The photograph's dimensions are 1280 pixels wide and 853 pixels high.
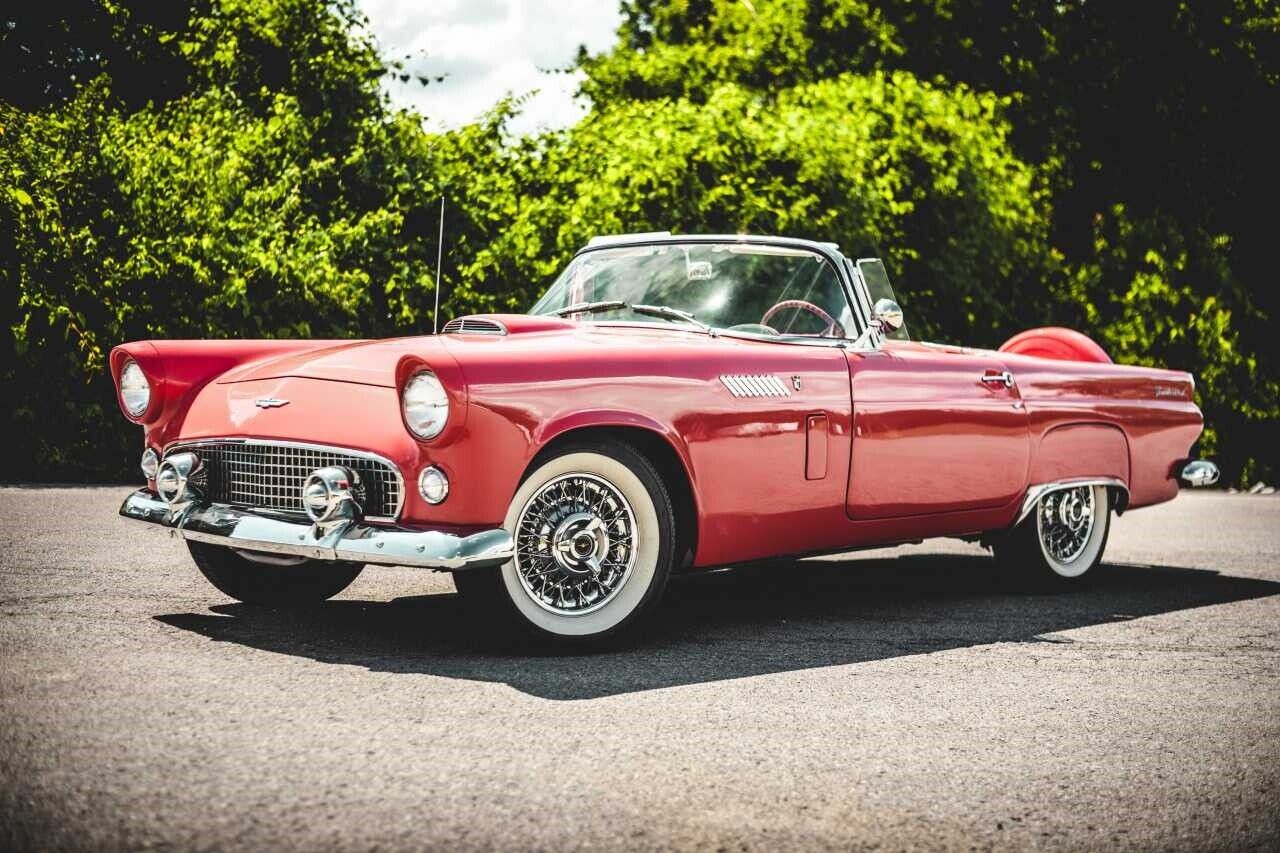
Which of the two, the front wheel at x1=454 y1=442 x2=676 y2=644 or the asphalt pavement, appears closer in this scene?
the asphalt pavement

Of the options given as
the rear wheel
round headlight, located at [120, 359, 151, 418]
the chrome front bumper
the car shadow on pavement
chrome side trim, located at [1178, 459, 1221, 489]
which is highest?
round headlight, located at [120, 359, 151, 418]

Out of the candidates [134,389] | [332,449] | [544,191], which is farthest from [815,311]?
[544,191]

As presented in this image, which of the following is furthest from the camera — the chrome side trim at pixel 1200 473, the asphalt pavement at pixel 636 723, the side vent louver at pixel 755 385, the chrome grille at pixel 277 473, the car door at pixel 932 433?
the chrome side trim at pixel 1200 473

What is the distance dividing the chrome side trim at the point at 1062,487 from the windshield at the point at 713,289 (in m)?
1.15

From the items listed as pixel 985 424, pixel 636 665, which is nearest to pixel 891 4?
pixel 985 424

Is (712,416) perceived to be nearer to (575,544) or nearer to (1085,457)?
(575,544)

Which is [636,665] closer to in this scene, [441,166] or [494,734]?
[494,734]

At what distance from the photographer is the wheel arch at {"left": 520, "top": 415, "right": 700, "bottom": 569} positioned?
437 cm

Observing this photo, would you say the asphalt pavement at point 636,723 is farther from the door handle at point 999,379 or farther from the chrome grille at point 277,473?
the door handle at point 999,379

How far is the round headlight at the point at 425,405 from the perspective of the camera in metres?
4.16

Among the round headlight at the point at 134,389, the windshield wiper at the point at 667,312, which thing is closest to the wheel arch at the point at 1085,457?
the windshield wiper at the point at 667,312

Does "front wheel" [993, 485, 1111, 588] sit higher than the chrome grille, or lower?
lower

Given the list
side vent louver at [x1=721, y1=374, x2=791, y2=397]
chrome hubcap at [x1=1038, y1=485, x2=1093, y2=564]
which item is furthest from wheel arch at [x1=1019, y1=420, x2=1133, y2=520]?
side vent louver at [x1=721, y1=374, x2=791, y2=397]

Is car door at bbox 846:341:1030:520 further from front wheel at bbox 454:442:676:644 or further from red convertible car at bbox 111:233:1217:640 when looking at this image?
front wheel at bbox 454:442:676:644
